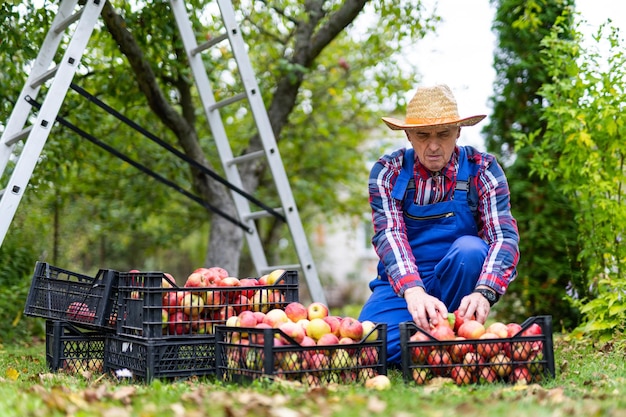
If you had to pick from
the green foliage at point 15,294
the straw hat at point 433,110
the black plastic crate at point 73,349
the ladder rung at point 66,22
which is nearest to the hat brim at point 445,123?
the straw hat at point 433,110

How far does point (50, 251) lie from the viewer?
28.1 feet

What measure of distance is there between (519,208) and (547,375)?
3228mm

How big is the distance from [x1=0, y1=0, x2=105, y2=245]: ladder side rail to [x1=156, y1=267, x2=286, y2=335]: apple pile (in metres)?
1.17

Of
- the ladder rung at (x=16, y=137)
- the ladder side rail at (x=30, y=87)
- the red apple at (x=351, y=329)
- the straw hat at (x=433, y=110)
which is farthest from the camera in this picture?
the ladder side rail at (x=30, y=87)

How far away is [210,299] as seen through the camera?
3508mm

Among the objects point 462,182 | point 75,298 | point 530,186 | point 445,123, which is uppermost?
point 530,186

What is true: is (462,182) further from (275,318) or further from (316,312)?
(275,318)

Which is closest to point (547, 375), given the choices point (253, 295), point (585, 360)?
point (585, 360)

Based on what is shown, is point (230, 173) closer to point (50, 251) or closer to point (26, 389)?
point (26, 389)

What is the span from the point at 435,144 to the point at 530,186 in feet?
8.75

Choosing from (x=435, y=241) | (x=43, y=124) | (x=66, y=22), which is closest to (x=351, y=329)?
(x=435, y=241)

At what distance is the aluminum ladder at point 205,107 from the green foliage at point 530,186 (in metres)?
1.81

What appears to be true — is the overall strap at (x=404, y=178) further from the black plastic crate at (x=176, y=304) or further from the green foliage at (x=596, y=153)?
the green foliage at (x=596, y=153)

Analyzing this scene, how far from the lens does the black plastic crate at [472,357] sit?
316 centimetres
